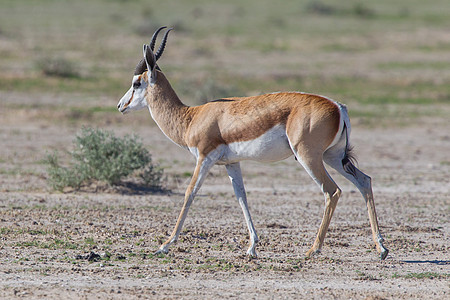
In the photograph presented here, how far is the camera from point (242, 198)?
26.0 ft

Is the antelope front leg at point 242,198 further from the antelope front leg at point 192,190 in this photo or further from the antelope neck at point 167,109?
the antelope neck at point 167,109

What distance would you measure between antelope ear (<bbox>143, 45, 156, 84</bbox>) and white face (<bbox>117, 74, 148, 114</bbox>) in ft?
0.46

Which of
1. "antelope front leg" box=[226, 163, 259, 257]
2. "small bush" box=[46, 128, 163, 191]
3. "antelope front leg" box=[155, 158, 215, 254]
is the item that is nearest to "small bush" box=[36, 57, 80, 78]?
"small bush" box=[46, 128, 163, 191]

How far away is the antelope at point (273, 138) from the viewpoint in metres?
7.46

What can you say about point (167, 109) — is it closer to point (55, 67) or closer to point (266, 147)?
point (266, 147)

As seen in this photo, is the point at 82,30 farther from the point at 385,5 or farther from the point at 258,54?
the point at 385,5

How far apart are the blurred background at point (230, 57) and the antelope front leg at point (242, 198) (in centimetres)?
994

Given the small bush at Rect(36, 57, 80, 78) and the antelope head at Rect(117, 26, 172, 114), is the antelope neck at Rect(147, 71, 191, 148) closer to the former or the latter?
the antelope head at Rect(117, 26, 172, 114)

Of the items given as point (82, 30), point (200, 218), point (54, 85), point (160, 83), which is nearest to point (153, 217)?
point (200, 218)

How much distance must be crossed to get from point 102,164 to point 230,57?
19.5 m

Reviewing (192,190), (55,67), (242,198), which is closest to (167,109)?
(192,190)

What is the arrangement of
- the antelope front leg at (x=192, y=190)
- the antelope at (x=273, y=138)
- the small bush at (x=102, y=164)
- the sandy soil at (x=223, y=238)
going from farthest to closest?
1. the small bush at (x=102, y=164)
2. the antelope front leg at (x=192, y=190)
3. the antelope at (x=273, y=138)
4. the sandy soil at (x=223, y=238)

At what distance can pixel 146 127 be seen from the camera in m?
17.4

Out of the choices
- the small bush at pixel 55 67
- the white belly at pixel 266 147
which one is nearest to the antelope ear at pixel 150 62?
the white belly at pixel 266 147
